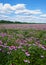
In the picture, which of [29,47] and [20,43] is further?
[20,43]

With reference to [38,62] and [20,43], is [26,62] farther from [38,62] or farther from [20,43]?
[20,43]

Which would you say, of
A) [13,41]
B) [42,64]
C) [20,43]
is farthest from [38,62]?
[13,41]

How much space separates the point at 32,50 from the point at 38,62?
0.48 metres

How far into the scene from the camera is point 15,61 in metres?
5.59

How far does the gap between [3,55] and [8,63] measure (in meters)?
0.47

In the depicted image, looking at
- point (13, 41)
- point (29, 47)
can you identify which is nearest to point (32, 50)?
point (29, 47)

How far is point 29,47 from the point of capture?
6355 mm

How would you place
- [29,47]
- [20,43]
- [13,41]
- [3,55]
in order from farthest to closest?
1. [13,41]
2. [20,43]
3. [29,47]
4. [3,55]

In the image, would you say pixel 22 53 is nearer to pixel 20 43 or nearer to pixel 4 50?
pixel 4 50

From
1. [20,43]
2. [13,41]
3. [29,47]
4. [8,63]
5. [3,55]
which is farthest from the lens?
[13,41]

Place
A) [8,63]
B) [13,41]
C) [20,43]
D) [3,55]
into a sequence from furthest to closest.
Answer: [13,41], [20,43], [3,55], [8,63]

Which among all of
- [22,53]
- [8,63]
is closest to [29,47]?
[22,53]

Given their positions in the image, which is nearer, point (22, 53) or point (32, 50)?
point (22, 53)

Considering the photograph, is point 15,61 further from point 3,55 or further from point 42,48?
point 42,48
